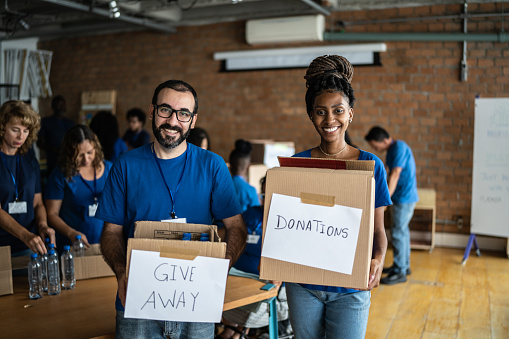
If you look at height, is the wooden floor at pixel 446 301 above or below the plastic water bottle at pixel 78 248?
below

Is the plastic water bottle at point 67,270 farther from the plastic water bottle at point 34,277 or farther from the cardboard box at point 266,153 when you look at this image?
the cardboard box at point 266,153

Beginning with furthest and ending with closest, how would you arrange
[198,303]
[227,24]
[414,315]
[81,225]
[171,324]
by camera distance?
1. [227,24]
2. [414,315]
3. [81,225]
4. [171,324]
5. [198,303]

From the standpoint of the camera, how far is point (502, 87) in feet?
18.1

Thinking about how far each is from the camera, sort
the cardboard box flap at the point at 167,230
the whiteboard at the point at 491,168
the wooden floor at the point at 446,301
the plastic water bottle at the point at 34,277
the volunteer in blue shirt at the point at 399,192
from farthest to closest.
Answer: the whiteboard at the point at 491,168, the volunteer in blue shirt at the point at 399,192, the wooden floor at the point at 446,301, the plastic water bottle at the point at 34,277, the cardboard box flap at the point at 167,230

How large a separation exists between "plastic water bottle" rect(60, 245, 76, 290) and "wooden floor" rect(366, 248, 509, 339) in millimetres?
1991

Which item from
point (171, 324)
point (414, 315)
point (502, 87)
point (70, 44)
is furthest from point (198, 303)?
point (70, 44)

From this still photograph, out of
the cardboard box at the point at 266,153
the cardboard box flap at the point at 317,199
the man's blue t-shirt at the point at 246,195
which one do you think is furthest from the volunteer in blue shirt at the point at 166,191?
the cardboard box at the point at 266,153

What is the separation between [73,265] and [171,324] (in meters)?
1.05

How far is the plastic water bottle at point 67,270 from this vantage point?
2327 millimetres

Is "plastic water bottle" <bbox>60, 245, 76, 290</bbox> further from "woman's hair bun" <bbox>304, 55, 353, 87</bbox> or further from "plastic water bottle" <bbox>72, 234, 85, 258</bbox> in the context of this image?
"woman's hair bun" <bbox>304, 55, 353, 87</bbox>

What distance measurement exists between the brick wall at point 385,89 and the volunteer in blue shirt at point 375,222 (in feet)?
14.9

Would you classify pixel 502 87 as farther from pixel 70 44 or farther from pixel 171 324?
pixel 70 44

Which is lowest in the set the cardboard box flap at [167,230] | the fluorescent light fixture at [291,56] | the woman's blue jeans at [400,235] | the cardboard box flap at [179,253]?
the woman's blue jeans at [400,235]

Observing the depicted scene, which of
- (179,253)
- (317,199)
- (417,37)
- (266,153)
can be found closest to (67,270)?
(179,253)
